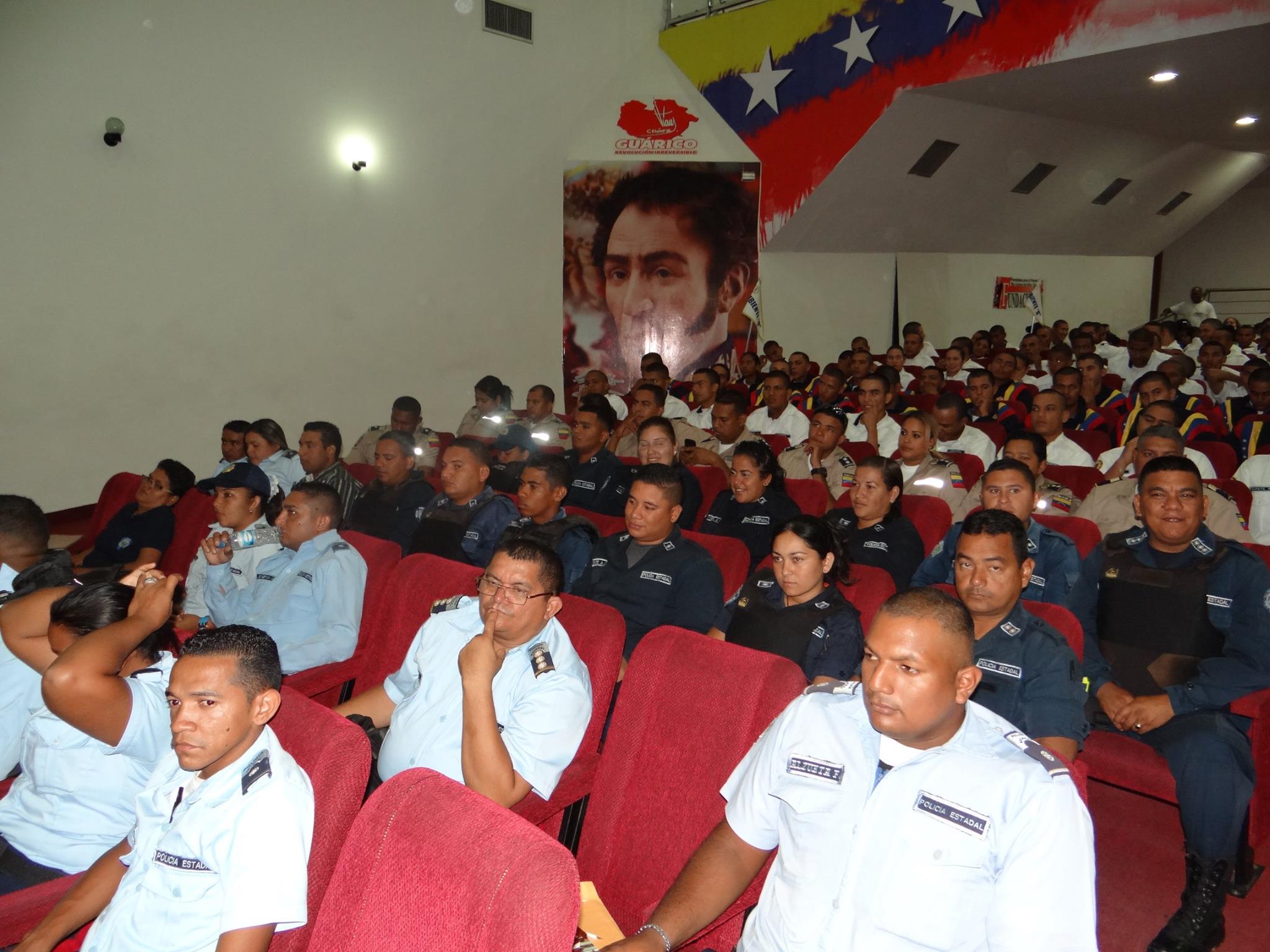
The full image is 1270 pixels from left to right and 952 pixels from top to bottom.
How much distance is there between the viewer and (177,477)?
4.21 meters

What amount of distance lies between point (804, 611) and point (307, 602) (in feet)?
5.27

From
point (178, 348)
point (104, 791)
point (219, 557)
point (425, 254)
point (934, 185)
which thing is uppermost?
point (934, 185)

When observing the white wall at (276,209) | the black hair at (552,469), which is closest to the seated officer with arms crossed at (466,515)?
the black hair at (552,469)

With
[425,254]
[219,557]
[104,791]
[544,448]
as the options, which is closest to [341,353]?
[425,254]

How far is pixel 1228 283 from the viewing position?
1523 cm

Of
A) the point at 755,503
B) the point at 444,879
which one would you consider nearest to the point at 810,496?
the point at 755,503

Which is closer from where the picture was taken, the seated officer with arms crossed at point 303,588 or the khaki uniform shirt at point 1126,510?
the seated officer with arms crossed at point 303,588

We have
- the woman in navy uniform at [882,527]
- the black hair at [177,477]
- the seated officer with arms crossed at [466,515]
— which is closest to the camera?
the woman in navy uniform at [882,527]

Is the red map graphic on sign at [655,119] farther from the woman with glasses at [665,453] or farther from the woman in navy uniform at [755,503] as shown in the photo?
the woman in navy uniform at [755,503]

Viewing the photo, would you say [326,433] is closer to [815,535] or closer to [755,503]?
[755,503]

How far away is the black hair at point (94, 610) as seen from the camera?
1.89 m

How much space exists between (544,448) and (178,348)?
3107mm

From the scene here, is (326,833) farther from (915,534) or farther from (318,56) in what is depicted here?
(318,56)

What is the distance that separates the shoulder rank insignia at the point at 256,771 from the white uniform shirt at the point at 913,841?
81 cm
